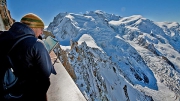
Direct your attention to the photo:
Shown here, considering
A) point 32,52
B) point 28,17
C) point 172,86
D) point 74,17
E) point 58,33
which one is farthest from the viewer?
point 74,17

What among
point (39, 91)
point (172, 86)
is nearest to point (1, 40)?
point (39, 91)

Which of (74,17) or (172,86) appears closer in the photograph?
(172,86)

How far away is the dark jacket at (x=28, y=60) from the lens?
Result: 6.51ft

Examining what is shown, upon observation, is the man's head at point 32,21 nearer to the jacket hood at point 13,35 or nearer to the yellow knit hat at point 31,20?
the yellow knit hat at point 31,20

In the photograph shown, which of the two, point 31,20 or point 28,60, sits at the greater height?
point 31,20

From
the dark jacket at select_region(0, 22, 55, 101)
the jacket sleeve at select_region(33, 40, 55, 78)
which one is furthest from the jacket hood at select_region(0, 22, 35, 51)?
the jacket sleeve at select_region(33, 40, 55, 78)

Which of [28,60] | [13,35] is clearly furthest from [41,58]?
[13,35]

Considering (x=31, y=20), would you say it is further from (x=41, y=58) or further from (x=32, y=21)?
(x=41, y=58)

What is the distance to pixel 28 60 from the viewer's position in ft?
6.61

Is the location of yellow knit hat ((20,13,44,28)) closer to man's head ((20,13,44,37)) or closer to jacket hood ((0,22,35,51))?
man's head ((20,13,44,37))

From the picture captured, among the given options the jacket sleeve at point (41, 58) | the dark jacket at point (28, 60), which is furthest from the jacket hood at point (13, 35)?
the jacket sleeve at point (41, 58)

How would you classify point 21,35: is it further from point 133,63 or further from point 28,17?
point 133,63

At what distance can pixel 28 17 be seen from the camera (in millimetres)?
2400

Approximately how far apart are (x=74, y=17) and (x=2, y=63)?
140470 mm
